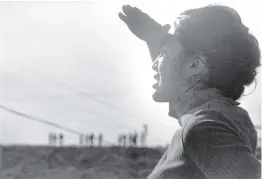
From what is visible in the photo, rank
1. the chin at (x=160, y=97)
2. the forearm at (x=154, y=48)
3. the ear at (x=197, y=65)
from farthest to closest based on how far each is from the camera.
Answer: the forearm at (x=154, y=48), the chin at (x=160, y=97), the ear at (x=197, y=65)

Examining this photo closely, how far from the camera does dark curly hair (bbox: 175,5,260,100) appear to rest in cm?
139

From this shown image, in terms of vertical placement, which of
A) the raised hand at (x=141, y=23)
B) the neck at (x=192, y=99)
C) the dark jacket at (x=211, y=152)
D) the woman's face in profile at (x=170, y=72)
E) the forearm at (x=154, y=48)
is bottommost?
the dark jacket at (x=211, y=152)

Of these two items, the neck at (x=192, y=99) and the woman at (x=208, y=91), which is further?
the neck at (x=192, y=99)

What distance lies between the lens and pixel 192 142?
48.3 inches

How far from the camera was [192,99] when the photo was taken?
1432mm

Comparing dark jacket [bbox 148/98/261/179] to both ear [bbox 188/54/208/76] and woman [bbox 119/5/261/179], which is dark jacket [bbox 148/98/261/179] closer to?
woman [bbox 119/5/261/179]

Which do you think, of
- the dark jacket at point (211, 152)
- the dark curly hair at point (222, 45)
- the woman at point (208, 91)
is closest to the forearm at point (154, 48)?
the woman at point (208, 91)

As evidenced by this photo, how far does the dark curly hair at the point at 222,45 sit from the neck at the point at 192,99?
0.08 feet

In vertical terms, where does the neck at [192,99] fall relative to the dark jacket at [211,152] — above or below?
above

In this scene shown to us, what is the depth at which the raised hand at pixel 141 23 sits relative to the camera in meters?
1.69

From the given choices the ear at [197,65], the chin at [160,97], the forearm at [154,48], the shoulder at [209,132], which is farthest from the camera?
the forearm at [154,48]

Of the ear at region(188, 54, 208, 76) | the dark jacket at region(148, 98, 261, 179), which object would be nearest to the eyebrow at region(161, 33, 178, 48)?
the ear at region(188, 54, 208, 76)

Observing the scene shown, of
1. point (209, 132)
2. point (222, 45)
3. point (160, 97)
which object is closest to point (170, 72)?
point (160, 97)

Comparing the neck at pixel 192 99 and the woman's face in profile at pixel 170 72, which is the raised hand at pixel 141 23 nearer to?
the woman's face in profile at pixel 170 72
